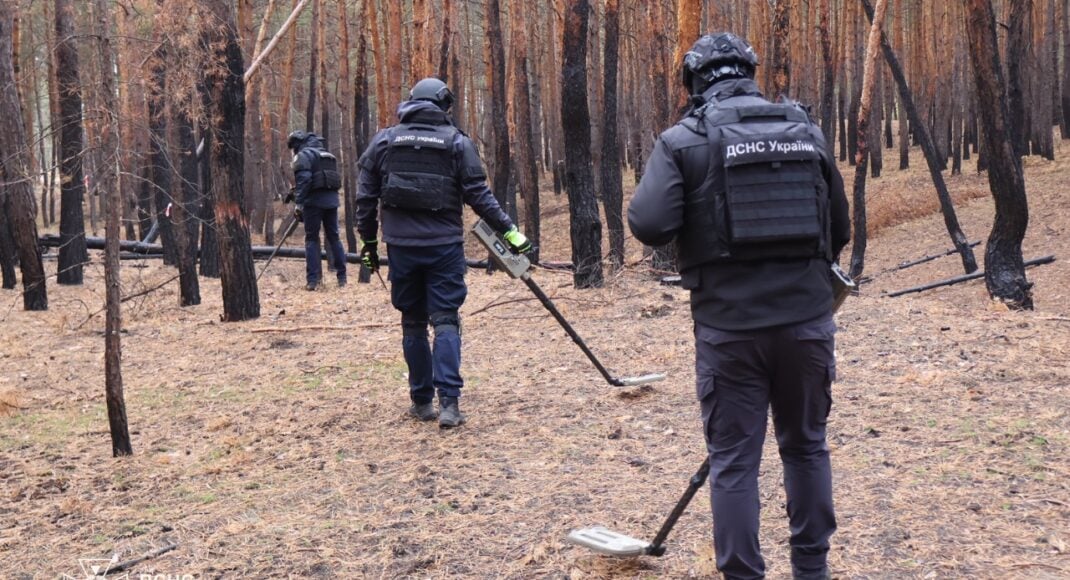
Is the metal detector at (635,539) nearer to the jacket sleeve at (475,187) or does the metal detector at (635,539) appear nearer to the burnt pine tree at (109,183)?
the jacket sleeve at (475,187)

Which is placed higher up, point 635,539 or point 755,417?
point 755,417

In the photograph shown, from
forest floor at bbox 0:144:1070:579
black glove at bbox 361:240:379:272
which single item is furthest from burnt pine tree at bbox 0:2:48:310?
Answer: black glove at bbox 361:240:379:272

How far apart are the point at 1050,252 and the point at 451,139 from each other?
12917mm

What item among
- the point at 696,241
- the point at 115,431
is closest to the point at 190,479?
the point at 115,431

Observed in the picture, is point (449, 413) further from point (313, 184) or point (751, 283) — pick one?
point (313, 184)

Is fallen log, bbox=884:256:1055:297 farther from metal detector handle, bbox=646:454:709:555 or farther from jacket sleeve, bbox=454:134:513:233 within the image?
metal detector handle, bbox=646:454:709:555

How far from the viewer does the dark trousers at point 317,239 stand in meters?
13.3

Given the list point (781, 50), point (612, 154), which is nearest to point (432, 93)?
point (781, 50)

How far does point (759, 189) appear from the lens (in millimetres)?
3080

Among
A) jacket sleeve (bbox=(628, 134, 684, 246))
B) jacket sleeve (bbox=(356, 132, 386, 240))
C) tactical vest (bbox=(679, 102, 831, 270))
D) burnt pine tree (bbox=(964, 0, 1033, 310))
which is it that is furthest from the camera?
burnt pine tree (bbox=(964, 0, 1033, 310))

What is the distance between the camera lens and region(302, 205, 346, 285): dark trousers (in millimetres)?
13273

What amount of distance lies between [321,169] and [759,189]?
35.2 feet

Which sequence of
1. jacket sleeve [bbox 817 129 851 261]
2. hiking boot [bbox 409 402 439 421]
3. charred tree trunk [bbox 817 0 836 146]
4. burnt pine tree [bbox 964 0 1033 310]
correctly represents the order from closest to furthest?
jacket sleeve [bbox 817 129 851 261]
hiking boot [bbox 409 402 439 421]
burnt pine tree [bbox 964 0 1033 310]
charred tree trunk [bbox 817 0 836 146]

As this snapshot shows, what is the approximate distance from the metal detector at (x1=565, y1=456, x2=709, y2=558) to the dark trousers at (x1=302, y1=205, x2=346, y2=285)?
400 inches
